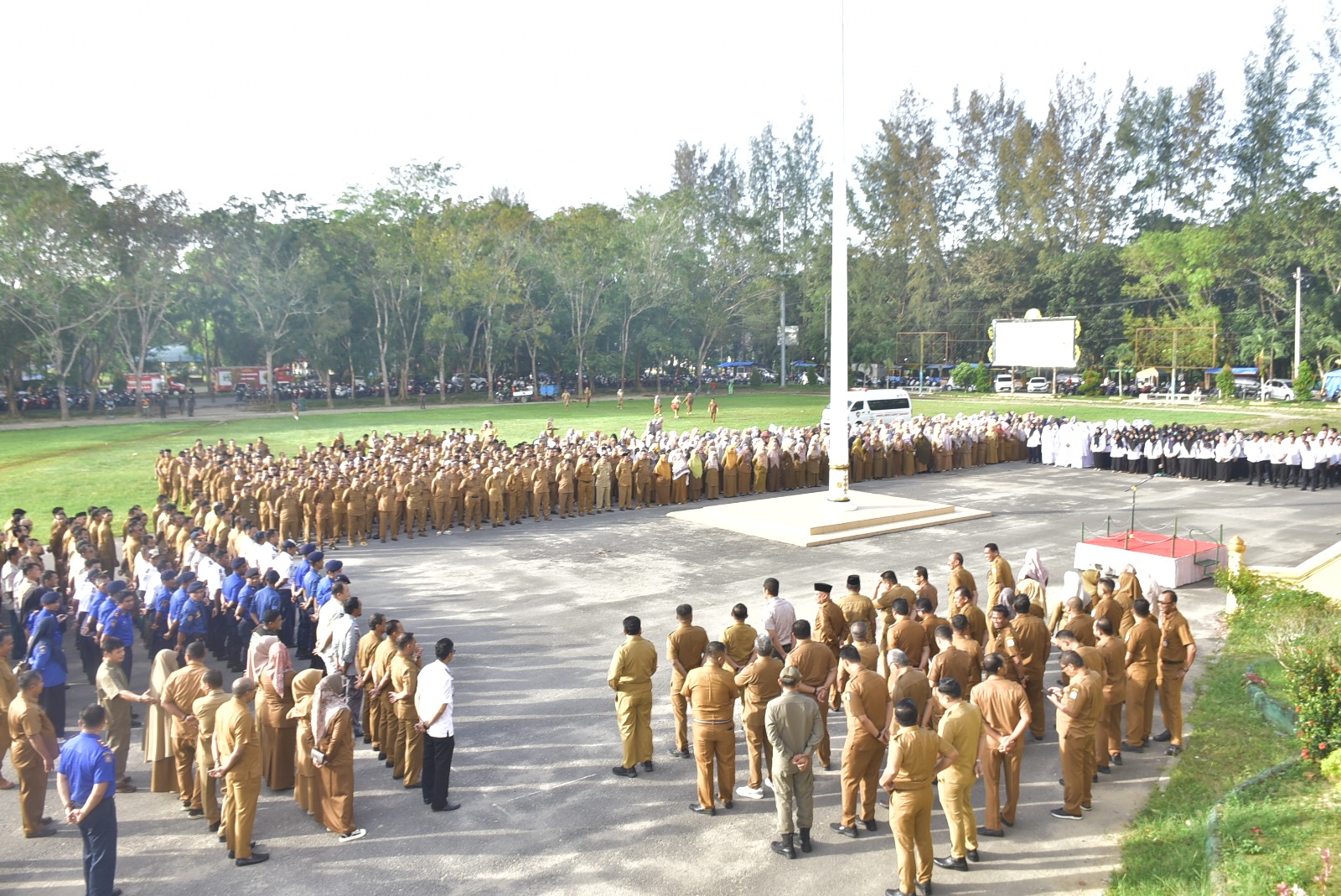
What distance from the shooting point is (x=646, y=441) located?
2511cm

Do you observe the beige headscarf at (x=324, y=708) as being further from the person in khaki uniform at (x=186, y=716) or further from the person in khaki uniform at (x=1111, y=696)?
the person in khaki uniform at (x=1111, y=696)

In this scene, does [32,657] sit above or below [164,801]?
above

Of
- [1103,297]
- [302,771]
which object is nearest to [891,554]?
[302,771]

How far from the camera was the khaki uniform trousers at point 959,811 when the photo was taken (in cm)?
633

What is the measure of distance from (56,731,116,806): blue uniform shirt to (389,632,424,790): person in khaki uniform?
2.13 meters

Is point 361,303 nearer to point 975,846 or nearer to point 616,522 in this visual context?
point 616,522

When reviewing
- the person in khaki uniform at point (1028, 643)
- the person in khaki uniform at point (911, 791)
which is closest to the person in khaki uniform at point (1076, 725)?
the person in khaki uniform at point (1028, 643)

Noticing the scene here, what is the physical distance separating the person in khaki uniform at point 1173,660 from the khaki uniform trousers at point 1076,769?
1.66 metres

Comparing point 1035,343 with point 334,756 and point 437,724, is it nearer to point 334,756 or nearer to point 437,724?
point 437,724

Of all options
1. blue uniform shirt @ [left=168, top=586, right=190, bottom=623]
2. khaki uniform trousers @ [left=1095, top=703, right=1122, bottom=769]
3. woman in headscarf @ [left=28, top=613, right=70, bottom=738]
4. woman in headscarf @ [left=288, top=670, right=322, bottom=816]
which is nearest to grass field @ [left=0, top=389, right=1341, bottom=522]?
blue uniform shirt @ [left=168, top=586, right=190, bottom=623]

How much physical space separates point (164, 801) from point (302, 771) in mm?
1489

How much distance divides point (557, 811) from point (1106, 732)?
4668 millimetres

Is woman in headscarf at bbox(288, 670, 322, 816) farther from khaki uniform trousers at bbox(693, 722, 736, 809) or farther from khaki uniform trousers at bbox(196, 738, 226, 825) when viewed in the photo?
khaki uniform trousers at bbox(693, 722, 736, 809)

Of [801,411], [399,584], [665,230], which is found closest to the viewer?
[399,584]
